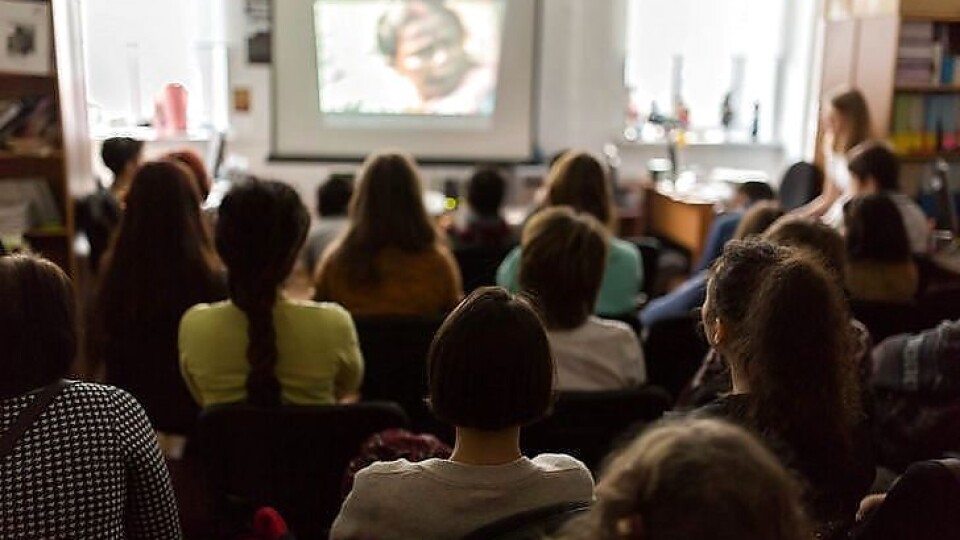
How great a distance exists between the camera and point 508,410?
1.42 m

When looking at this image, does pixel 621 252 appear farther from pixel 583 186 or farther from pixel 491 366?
pixel 491 366

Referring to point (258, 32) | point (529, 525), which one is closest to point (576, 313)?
point (529, 525)

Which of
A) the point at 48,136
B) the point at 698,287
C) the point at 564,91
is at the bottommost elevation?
the point at 698,287

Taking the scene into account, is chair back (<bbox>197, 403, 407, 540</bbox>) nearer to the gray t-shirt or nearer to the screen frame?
the gray t-shirt

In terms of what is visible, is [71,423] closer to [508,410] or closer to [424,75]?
[508,410]

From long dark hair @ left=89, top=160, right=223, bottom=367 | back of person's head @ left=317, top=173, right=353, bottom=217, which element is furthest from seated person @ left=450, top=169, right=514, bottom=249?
long dark hair @ left=89, top=160, right=223, bottom=367

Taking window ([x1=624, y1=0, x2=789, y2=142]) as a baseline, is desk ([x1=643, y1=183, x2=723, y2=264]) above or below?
below

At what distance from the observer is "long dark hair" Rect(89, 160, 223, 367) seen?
2588 millimetres

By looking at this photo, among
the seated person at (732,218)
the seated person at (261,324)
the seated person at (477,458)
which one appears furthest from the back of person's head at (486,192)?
the seated person at (477,458)

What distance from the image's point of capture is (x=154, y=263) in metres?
2.61

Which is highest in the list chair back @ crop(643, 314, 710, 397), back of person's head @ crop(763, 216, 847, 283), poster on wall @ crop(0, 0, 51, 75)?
poster on wall @ crop(0, 0, 51, 75)

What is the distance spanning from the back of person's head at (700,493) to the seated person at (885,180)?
3334mm

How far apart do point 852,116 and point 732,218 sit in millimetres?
1193

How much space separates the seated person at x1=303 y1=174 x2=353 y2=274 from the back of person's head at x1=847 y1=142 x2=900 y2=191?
2.01 metres
